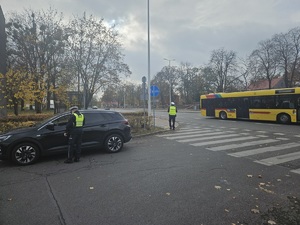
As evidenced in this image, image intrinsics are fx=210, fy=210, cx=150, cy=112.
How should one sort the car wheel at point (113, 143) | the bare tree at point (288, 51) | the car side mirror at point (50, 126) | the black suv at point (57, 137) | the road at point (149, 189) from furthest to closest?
the bare tree at point (288, 51), the car wheel at point (113, 143), the car side mirror at point (50, 126), the black suv at point (57, 137), the road at point (149, 189)

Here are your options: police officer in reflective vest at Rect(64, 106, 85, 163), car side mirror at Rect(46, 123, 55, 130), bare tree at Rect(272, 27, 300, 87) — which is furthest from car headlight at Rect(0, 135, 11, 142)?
bare tree at Rect(272, 27, 300, 87)

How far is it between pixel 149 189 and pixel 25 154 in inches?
166

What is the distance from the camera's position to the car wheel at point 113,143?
303 inches

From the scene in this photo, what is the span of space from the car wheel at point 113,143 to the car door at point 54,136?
144 cm

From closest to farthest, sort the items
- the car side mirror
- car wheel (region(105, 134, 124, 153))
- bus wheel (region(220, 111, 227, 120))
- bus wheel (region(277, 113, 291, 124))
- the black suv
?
the black suv
the car side mirror
car wheel (region(105, 134, 124, 153))
bus wheel (region(277, 113, 291, 124))
bus wheel (region(220, 111, 227, 120))

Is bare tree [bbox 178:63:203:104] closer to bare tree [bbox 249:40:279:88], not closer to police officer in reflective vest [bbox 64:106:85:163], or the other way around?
bare tree [bbox 249:40:279:88]

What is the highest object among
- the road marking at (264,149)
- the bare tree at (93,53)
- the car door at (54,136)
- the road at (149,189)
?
the bare tree at (93,53)

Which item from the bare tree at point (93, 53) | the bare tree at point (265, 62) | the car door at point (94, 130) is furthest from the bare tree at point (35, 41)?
the bare tree at point (265, 62)

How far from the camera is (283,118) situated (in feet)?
54.5

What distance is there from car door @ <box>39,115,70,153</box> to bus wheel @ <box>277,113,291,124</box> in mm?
16397

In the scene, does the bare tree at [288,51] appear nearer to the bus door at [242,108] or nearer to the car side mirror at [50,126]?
the bus door at [242,108]

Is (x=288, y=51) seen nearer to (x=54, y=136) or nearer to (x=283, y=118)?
(x=283, y=118)

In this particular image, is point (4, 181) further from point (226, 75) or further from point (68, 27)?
point (226, 75)

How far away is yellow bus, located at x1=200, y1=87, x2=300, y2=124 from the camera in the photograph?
15992 mm
